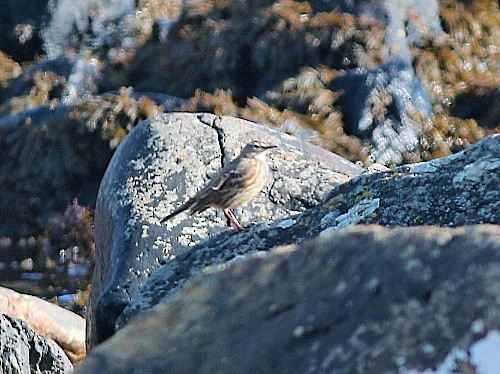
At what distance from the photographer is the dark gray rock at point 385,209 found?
434 centimetres

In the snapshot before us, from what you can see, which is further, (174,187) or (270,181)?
(270,181)

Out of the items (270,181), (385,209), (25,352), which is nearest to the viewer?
(385,209)

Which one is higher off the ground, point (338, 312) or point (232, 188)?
point (338, 312)

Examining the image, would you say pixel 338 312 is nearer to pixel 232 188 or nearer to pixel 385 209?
pixel 385 209

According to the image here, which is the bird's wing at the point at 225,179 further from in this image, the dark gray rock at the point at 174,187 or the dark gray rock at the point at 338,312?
the dark gray rock at the point at 338,312

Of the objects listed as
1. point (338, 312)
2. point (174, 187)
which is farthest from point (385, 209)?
point (174, 187)

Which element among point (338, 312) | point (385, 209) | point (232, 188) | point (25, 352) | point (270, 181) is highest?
point (338, 312)

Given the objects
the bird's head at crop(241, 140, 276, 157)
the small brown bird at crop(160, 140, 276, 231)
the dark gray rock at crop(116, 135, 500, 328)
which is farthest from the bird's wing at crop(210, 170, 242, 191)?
the dark gray rock at crop(116, 135, 500, 328)

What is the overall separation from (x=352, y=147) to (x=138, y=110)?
347 cm

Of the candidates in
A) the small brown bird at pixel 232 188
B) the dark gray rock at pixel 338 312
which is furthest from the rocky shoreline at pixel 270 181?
the small brown bird at pixel 232 188

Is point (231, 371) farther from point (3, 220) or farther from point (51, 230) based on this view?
point (3, 220)

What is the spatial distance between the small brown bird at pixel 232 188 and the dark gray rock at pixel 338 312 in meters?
3.35

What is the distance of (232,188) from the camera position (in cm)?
625

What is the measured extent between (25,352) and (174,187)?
4.83 feet
